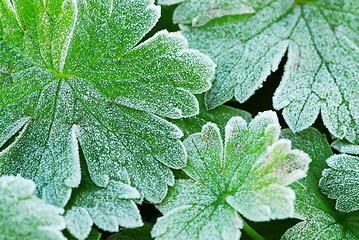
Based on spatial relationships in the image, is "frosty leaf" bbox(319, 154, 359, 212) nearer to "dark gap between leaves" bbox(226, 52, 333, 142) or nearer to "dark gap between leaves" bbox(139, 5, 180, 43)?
"dark gap between leaves" bbox(226, 52, 333, 142)

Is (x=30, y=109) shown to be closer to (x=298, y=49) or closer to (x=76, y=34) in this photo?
(x=76, y=34)

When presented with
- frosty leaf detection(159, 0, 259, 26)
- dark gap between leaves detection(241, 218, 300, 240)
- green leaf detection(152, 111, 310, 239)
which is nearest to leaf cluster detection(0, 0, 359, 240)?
green leaf detection(152, 111, 310, 239)

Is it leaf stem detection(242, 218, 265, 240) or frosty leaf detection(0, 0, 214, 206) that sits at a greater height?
frosty leaf detection(0, 0, 214, 206)

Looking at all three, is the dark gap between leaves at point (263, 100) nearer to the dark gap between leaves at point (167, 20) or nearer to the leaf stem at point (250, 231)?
the dark gap between leaves at point (167, 20)

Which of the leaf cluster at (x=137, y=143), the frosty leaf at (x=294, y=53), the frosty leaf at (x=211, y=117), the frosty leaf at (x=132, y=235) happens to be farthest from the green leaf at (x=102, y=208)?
the frosty leaf at (x=294, y=53)

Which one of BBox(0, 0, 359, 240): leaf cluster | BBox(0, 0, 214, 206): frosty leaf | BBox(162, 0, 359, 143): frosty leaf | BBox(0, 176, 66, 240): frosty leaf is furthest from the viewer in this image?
BBox(162, 0, 359, 143): frosty leaf

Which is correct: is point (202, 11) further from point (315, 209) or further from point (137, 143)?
point (315, 209)

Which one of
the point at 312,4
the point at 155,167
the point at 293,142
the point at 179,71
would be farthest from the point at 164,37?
the point at 312,4
